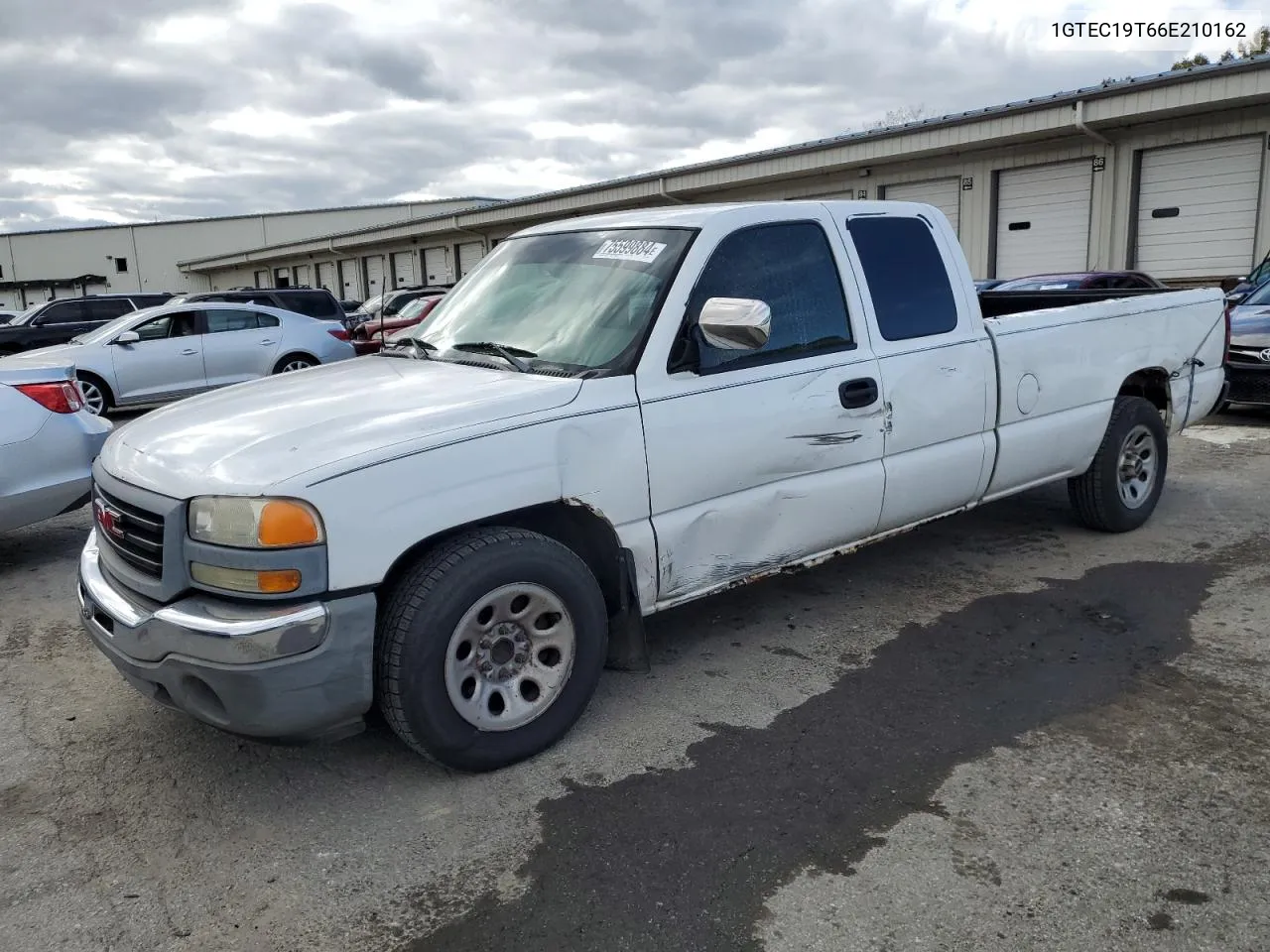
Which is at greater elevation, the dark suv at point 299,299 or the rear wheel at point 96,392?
the dark suv at point 299,299

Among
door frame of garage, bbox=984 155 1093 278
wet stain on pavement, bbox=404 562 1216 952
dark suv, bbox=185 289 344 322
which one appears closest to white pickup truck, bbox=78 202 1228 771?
wet stain on pavement, bbox=404 562 1216 952

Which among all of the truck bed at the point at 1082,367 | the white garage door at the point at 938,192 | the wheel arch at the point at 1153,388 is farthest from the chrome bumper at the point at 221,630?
the white garage door at the point at 938,192

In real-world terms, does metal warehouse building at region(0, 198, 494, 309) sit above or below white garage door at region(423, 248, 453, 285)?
above

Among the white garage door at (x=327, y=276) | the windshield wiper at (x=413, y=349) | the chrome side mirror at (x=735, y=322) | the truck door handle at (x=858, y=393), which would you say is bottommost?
the truck door handle at (x=858, y=393)

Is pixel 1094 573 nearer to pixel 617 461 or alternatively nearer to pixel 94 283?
pixel 617 461

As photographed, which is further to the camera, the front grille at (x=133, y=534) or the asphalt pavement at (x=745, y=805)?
the front grille at (x=133, y=534)

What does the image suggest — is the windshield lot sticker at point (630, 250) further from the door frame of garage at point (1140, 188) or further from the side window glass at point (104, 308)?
the side window glass at point (104, 308)

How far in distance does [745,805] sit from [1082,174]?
1773 cm

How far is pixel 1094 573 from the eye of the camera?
5.27 m

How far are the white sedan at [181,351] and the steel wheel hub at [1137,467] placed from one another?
9.63 m

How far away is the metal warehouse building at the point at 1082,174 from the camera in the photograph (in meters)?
15.7

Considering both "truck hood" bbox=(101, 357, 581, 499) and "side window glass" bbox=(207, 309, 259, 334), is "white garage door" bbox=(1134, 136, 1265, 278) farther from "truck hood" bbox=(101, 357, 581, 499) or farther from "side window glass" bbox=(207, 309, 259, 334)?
"truck hood" bbox=(101, 357, 581, 499)

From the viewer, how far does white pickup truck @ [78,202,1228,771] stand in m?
2.98

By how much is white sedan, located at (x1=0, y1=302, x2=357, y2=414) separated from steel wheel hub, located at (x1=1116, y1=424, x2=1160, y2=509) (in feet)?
31.6
